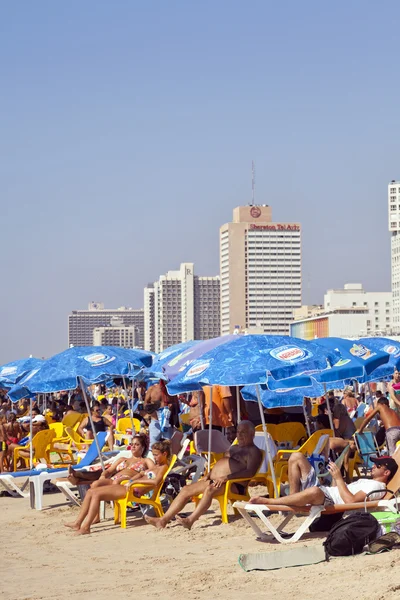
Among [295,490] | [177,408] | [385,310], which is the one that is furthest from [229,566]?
[385,310]

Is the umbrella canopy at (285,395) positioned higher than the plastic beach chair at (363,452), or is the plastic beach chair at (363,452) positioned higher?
the umbrella canopy at (285,395)

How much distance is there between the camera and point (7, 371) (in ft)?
61.0

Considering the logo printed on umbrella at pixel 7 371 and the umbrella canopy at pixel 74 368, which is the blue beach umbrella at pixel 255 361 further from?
the logo printed on umbrella at pixel 7 371

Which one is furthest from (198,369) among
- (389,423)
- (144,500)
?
(389,423)

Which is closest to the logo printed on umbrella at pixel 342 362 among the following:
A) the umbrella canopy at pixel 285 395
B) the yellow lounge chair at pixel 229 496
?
the yellow lounge chair at pixel 229 496

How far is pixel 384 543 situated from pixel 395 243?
548ft

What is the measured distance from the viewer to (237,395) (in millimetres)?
13344

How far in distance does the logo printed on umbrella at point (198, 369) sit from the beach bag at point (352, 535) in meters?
2.44

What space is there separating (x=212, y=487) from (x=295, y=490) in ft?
3.34

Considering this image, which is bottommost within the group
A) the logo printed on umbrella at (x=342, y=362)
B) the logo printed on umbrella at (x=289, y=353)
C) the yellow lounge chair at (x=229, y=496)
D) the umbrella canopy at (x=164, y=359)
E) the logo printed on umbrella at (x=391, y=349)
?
the yellow lounge chair at (x=229, y=496)

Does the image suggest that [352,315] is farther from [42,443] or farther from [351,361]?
[351,361]

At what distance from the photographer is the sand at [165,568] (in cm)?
650

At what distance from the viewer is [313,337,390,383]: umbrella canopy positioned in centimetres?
1010

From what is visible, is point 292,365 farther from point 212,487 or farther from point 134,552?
point 134,552
